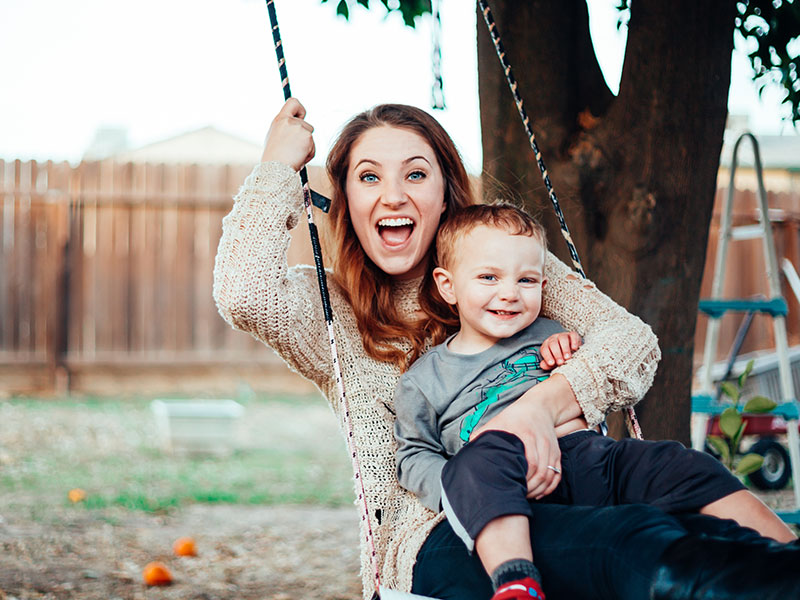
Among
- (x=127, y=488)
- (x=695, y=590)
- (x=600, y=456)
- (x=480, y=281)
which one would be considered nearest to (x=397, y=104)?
(x=480, y=281)

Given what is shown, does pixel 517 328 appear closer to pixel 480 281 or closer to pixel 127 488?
pixel 480 281

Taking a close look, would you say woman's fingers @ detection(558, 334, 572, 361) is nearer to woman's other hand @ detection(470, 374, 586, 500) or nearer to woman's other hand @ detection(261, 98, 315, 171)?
woman's other hand @ detection(470, 374, 586, 500)

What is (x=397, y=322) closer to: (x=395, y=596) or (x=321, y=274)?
(x=321, y=274)

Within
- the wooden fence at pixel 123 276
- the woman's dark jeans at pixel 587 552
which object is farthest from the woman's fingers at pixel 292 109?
the wooden fence at pixel 123 276

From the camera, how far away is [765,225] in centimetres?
384

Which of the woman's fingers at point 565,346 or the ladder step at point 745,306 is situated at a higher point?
the ladder step at point 745,306

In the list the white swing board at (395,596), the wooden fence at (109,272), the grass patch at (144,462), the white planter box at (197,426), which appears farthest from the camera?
the wooden fence at (109,272)

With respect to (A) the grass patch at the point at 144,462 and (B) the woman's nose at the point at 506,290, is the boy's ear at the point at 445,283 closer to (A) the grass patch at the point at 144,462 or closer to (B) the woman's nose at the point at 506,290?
(B) the woman's nose at the point at 506,290

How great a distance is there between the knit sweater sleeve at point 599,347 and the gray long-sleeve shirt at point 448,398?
109 millimetres

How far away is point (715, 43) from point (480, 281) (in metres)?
1.36

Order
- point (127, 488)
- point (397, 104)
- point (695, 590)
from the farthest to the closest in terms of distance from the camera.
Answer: point (127, 488), point (397, 104), point (695, 590)

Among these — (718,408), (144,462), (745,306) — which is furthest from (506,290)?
(144,462)

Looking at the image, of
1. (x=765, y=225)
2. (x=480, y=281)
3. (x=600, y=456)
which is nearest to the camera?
(x=600, y=456)

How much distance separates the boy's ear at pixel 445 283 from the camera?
7.20 feet
